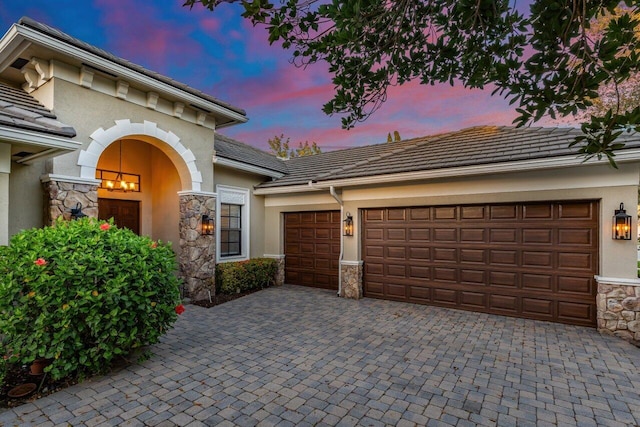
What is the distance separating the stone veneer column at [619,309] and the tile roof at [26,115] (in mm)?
9476

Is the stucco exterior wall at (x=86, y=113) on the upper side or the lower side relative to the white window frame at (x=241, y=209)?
upper

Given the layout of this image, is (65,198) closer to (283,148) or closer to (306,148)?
(283,148)

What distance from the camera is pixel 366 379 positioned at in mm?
3932

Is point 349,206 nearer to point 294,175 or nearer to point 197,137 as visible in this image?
point 294,175

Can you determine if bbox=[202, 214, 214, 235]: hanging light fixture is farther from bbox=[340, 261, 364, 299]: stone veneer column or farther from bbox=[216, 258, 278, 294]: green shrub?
bbox=[340, 261, 364, 299]: stone veneer column

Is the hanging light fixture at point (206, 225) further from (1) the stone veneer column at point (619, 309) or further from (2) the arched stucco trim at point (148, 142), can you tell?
(1) the stone veneer column at point (619, 309)

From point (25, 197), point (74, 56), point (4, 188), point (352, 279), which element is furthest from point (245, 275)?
point (74, 56)

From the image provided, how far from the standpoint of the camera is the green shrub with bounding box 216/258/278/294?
28.3ft

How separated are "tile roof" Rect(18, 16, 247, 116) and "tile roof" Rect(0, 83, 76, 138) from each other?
1258 mm

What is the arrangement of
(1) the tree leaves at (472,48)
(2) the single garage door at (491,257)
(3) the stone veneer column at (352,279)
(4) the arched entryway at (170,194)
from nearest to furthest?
(1) the tree leaves at (472,48), (2) the single garage door at (491,257), (4) the arched entryway at (170,194), (3) the stone veneer column at (352,279)

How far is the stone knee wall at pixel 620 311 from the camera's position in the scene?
5.39 meters

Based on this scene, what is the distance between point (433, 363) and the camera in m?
4.41

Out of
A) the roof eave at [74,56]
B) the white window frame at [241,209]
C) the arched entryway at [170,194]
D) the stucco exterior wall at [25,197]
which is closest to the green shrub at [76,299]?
the stucco exterior wall at [25,197]

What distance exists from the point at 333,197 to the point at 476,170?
3.84 meters
